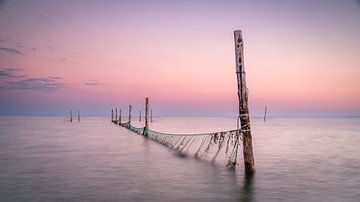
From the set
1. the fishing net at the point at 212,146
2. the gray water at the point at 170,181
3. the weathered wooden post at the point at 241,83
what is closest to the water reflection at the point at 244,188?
the gray water at the point at 170,181

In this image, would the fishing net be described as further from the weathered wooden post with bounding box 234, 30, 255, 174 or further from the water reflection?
the water reflection

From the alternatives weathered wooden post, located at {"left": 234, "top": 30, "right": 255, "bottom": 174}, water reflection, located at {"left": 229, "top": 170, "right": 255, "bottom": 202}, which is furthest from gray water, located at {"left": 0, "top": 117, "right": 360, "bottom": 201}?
weathered wooden post, located at {"left": 234, "top": 30, "right": 255, "bottom": 174}

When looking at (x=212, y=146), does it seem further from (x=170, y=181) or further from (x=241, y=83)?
(x=241, y=83)

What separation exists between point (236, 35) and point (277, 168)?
9.81 m

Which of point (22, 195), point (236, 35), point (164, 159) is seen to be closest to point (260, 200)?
point (236, 35)

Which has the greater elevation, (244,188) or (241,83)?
(241,83)

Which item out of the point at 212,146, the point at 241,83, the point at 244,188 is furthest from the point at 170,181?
the point at 212,146

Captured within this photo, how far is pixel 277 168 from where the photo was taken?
19.6m

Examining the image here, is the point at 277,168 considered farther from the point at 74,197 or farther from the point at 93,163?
the point at 74,197

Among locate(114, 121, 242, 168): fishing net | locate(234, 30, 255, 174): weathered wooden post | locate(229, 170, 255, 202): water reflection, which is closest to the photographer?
locate(229, 170, 255, 202): water reflection

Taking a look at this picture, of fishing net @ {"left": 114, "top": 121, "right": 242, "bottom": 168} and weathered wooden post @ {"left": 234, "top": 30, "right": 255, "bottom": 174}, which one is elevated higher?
weathered wooden post @ {"left": 234, "top": 30, "right": 255, "bottom": 174}

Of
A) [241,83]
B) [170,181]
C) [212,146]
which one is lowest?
[212,146]

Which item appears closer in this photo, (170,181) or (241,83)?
(241,83)

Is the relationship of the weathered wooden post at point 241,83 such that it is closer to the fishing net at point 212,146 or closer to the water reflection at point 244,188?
the fishing net at point 212,146
